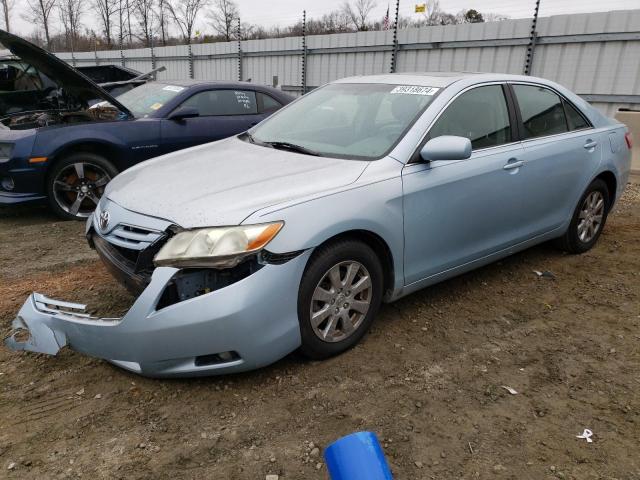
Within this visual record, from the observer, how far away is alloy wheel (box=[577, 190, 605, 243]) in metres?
4.67

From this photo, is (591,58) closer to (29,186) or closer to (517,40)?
(517,40)

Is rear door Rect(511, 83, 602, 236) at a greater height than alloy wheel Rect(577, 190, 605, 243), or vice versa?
rear door Rect(511, 83, 602, 236)

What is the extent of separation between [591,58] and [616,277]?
5509 millimetres

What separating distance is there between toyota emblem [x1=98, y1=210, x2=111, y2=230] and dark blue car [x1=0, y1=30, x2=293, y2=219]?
8.95 feet

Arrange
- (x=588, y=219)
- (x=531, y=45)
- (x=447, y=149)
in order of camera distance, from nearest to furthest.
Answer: (x=447, y=149) < (x=588, y=219) < (x=531, y=45)

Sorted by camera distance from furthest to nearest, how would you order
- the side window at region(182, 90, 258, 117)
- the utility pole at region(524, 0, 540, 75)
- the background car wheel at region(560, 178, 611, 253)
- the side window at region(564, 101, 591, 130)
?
1. the utility pole at region(524, 0, 540, 75)
2. the side window at region(182, 90, 258, 117)
3. the background car wheel at region(560, 178, 611, 253)
4. the side window at region(564, 101, 591, 130)

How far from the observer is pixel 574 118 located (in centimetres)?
445

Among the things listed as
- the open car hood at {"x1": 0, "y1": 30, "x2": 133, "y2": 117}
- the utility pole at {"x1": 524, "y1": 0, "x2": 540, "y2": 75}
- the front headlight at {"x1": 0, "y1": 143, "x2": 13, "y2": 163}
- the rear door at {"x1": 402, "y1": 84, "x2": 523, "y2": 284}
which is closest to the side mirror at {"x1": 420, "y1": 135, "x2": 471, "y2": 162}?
the rear door at {"x1": 402, "y1": 84, "x2": 523, "y2": 284}

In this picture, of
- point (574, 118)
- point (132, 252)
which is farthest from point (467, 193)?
point (132, 252)

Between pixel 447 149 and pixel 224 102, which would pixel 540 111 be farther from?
pixel 224 102

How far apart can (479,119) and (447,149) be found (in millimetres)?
780

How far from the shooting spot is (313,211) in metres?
2.66

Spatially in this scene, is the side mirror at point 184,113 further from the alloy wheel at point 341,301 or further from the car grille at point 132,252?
the alloy wheel at point 341,301

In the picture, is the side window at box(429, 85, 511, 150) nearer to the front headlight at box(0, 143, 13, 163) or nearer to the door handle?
the door handle
